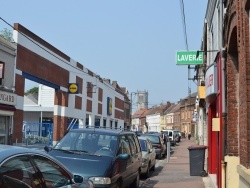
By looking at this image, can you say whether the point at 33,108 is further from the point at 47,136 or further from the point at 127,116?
the point at 127,116

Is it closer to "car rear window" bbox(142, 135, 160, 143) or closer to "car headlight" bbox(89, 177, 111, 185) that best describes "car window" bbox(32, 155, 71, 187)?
"car headlight" bbox(89, 177, 111, 185)

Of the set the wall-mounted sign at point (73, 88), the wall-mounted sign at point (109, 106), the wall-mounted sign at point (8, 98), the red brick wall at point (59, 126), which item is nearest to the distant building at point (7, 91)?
the wall-mounted sign at point (8, 98)

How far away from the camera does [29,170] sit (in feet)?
14.2

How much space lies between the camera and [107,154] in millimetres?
8805

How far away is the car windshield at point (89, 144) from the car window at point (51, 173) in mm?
Result: 3588

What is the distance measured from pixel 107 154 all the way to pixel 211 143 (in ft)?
21.6

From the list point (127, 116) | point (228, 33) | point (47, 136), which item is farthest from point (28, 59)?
point (127, 116)

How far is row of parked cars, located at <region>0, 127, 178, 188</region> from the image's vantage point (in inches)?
163

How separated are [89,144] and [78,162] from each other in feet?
Result: 3.42

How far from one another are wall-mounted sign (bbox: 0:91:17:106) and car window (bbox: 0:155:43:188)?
17.5 metres

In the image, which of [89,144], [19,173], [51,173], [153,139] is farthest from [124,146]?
[153,139]

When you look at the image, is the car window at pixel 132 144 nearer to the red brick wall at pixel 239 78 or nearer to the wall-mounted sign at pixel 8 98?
the red brick wall at pixel 239 78

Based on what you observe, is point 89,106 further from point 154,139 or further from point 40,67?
point 154,139

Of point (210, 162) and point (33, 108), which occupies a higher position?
point (33, 108)
